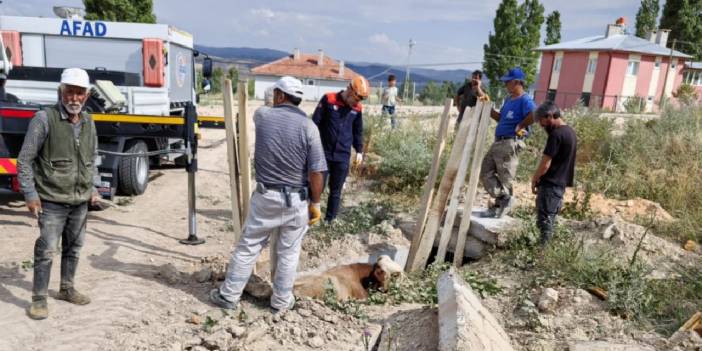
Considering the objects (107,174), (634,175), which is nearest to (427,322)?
(107,174)

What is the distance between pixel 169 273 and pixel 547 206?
3264 millimetres

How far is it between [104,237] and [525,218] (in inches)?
167

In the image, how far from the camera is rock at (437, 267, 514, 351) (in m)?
2.50

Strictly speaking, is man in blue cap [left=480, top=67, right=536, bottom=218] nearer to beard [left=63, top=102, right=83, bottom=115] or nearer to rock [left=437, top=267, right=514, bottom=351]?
rock [left=437, top=267, right=514, bottom=351]

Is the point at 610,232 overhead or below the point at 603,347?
overhead

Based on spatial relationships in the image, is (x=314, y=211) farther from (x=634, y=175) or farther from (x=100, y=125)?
(x=634, y=175)

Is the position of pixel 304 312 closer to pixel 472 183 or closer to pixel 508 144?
pixel 472 183

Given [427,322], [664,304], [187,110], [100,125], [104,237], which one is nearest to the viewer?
[427,322]

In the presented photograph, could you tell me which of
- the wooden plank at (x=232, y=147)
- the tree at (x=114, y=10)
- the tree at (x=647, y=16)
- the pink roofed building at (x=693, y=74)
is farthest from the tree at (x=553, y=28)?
the wooden plank at (x=232, y=147)

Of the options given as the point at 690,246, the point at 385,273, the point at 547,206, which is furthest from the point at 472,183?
the point at 690,246

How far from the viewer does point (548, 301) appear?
3.54 meters

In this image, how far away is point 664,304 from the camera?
3396 mm

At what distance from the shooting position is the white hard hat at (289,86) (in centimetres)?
316

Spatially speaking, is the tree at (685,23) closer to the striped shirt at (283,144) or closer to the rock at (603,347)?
the rock at (603,347)
